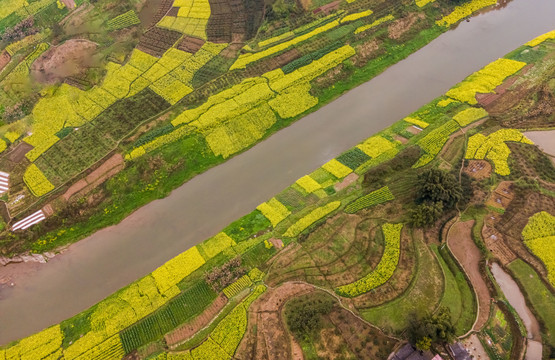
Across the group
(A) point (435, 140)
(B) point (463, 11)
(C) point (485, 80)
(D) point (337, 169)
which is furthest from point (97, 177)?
(B) point (463, 11)

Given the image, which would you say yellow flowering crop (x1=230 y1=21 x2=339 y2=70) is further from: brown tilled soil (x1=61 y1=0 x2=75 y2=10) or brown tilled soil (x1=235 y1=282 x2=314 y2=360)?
brown tilled soil (x1=235 y1=282 x2=314 y2=360)

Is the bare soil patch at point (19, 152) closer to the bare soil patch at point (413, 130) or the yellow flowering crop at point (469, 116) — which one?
the bare soil patch at point (413, 130)

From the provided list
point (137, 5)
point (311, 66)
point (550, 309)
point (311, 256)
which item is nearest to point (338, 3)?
point (311, 66)

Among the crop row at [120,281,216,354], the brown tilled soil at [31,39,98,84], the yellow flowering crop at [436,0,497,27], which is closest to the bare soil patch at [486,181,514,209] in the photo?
the crop row at [120,281,216,354]

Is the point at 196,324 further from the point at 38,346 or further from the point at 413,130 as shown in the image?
the point at 413,130

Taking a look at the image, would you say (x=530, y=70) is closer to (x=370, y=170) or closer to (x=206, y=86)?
(x=370, y=170)

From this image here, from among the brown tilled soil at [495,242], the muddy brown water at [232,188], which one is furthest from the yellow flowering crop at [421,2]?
the brown tilled soil at [495,242]

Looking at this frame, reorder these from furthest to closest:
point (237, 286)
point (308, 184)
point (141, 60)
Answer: point (141, 60)
point (308, 184)
point (237, 286)
